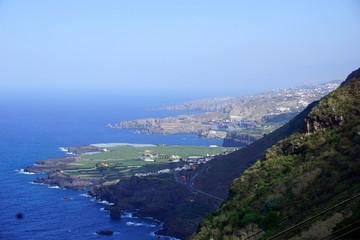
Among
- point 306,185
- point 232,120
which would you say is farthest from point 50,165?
point 232,120

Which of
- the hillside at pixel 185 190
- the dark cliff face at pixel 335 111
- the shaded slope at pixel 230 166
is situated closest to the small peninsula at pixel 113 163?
the hillside at pixel 185 190

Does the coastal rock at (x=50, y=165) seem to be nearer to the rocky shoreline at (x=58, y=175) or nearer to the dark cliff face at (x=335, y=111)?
the rocky shoreline at (x=58, y=175)

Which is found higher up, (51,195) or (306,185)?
(306,185)

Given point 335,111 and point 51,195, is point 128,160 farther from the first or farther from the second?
point 335,111

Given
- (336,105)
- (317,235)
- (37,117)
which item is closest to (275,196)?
(317,235)

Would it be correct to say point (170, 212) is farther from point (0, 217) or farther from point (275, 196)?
point (275, 196)

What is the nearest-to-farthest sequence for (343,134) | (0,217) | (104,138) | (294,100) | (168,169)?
(343,134)
(0,217)
(168,169)
(104,138)
(294,100)
